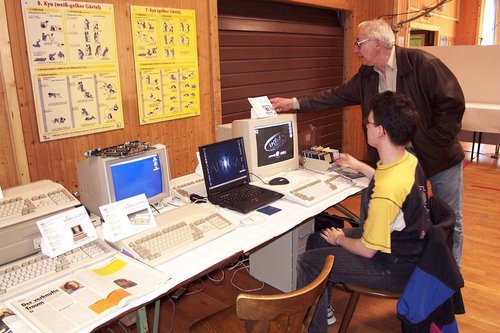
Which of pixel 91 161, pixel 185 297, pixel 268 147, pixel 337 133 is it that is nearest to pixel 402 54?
pixel 268 147

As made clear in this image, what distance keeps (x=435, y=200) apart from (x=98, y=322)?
58.0 inches

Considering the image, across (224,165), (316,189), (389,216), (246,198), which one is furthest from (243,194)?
(389,216)

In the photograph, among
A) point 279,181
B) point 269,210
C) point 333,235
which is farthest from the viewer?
point 279,181

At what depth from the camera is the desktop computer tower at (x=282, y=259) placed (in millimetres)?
2500

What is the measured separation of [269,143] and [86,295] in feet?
4.87

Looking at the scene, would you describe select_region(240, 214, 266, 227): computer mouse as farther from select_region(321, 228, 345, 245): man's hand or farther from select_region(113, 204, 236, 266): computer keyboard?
select_region(321, 228, 345, 245): man's hand

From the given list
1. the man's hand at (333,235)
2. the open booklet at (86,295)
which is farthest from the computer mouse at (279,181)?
the open booklet at (86,295)

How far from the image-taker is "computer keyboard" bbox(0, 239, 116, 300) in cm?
137

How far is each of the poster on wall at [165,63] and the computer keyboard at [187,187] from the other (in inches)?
33.7

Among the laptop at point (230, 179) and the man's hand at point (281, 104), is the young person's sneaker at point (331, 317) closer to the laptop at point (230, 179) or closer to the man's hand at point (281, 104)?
the laptop at point (230, 179)

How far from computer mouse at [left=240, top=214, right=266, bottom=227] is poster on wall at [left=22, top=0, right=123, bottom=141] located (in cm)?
143

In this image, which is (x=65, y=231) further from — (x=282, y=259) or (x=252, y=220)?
(x=282, y=259)

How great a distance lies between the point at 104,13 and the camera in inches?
107

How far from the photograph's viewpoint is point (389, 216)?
159 centimetres
